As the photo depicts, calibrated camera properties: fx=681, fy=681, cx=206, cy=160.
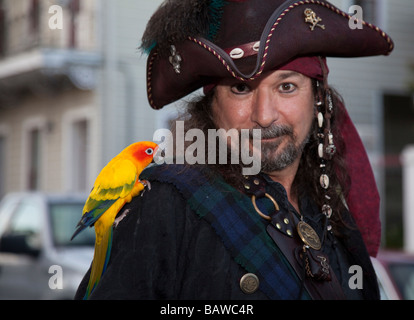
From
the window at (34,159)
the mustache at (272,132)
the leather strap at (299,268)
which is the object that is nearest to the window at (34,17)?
the window at (34,159)

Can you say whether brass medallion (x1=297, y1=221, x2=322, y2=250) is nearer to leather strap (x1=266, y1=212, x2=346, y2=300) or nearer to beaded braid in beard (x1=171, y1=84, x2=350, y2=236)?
leather strap (x1=266, y1=212, x2=346, y2=300)

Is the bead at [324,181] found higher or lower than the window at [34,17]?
lower

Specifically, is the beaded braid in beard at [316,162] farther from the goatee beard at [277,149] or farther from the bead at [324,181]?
the goatee beard at [277,149]

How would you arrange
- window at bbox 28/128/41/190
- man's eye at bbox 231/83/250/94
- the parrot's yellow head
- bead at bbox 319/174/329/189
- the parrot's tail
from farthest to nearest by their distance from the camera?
window at bbox 28/128/41/190 < bead at bbox 319/174/329/189 < man's eye at bbox 231/83/250/94 < the parrot's yellow head < the parrot's tail

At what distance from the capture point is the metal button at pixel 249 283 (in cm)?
207

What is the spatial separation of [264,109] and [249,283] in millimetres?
615

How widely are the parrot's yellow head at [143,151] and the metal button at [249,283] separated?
1.59 feet

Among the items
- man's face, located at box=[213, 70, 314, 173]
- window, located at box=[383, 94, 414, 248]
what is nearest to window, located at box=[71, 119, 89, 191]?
window, located at box=[383, 94, 414, 248]

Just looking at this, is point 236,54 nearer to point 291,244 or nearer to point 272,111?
point 272,111

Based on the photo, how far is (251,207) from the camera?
225cm

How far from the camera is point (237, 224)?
217 cm

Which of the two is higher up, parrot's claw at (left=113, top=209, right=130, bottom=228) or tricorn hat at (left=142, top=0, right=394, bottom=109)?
tricorn hat at (left=142, top=0, right=394, bottom=109)

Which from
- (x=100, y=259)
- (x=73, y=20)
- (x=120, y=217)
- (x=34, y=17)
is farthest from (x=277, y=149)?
(x=34, y=17)

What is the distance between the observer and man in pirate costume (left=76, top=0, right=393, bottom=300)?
2.07m
